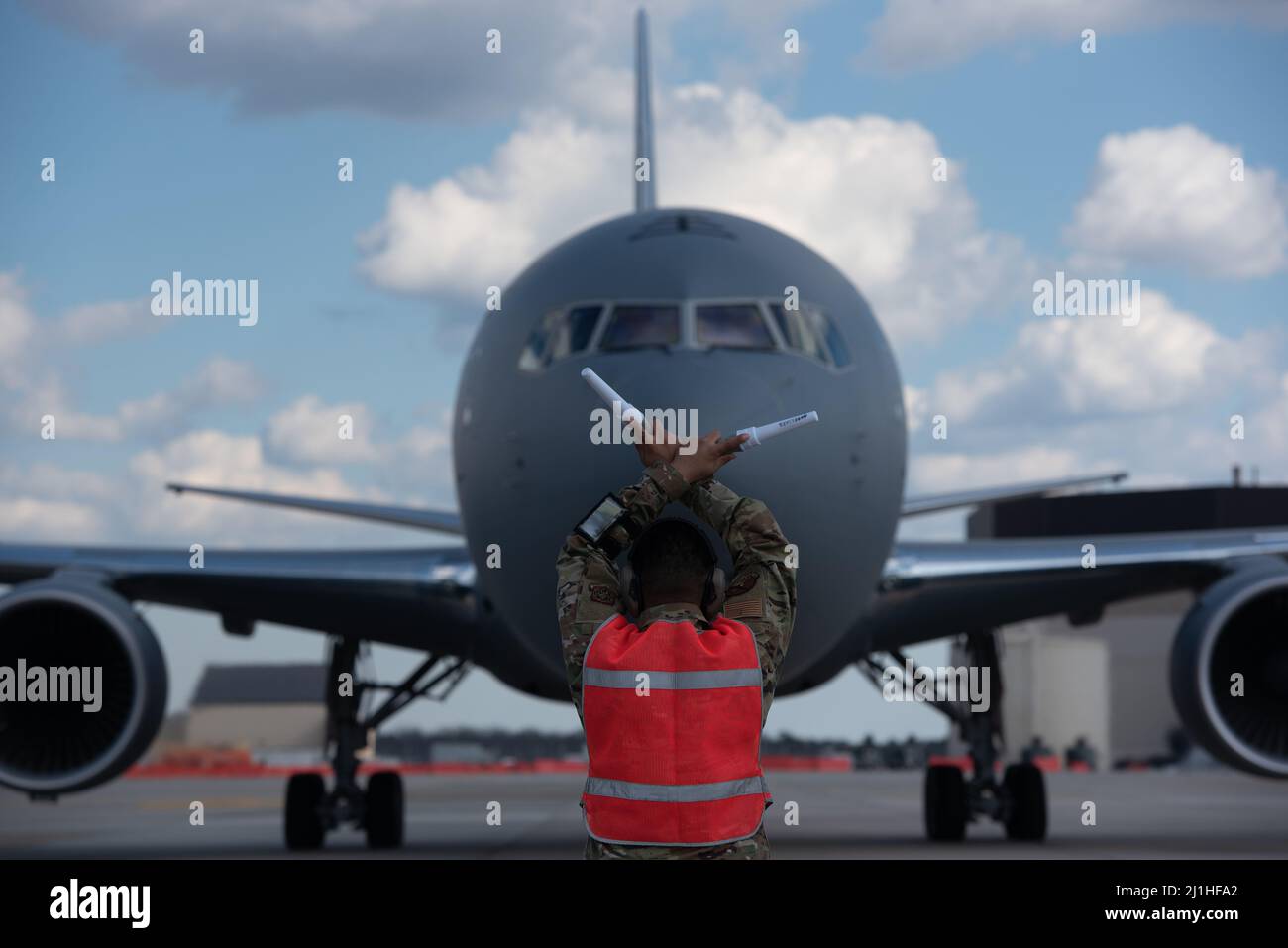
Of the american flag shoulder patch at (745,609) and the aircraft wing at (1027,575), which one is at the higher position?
the aircraft wing at (1027,575)

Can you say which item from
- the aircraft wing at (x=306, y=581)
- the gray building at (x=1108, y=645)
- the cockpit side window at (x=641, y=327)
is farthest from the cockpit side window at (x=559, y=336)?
the gray building at (x=1108, y=645)

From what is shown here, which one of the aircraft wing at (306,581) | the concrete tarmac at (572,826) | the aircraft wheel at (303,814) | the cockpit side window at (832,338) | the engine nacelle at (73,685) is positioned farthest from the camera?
the aircraft wheel at (303,814)

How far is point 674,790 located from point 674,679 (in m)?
0.23

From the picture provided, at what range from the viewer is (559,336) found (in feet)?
30.5

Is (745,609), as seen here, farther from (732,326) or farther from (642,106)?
(642,106)

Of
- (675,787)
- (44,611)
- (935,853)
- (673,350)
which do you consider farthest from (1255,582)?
(675,787)

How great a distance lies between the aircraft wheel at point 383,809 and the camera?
1338 cm

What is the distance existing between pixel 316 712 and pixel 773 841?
220 feet

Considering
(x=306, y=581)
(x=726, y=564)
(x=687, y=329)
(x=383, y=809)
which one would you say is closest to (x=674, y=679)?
(x=726, y=564)

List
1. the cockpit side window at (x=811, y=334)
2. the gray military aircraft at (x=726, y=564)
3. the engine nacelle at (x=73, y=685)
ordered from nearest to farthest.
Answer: the gray military aircraft at (x=726, y=564)
the cockpit side window at (x=811, y=334)
the engine nacelle at (x=73, y=685)

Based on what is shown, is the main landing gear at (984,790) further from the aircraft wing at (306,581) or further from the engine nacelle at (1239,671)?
the aircraft wing at (306,581)

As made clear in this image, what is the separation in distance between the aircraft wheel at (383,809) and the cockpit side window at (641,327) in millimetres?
5585

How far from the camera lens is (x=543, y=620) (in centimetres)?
897
